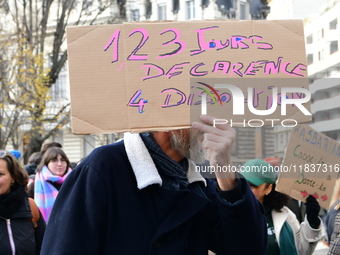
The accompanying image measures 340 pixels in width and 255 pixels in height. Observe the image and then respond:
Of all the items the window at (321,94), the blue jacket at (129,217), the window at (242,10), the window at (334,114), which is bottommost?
the blue jacket at (129,217)

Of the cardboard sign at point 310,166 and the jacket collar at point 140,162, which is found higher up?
the jacket collar at point 140,162

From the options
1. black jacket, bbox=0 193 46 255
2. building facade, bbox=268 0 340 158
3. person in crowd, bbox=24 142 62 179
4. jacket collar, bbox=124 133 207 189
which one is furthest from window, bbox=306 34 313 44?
jacket collar, bbox=124 133 207 189

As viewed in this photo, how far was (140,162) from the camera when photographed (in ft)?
7.77

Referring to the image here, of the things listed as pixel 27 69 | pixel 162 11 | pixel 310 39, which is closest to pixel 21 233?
pixel 310 39

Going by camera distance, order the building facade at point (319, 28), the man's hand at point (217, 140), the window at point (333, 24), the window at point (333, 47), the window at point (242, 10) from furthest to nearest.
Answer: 1. the window at point (242, 10)
2. the window at point (333, 24)
3. the window at point (333, 47)
4. the building facade at point (319, 28)
5. the man's hand at point (217, 140)

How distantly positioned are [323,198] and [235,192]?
1550 millimetres

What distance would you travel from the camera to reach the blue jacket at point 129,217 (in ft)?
7.29

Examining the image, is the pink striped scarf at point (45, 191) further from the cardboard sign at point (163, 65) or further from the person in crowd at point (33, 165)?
the cardboard sign at point (163, 65)

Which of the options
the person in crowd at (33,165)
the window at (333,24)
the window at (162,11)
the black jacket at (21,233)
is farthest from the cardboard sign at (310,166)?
the window at (162,11)

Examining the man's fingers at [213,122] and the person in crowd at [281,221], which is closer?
the man's fingers at [213,122]

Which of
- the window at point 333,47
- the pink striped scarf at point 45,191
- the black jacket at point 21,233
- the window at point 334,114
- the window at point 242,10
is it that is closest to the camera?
the window at point 334,114

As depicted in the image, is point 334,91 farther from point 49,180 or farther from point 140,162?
point 49,180

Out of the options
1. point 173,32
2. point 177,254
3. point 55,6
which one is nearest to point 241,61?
point 173,32

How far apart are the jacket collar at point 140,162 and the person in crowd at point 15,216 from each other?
1.91m
